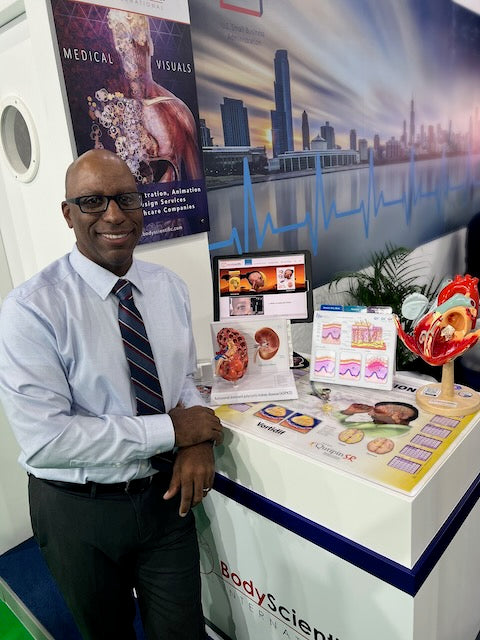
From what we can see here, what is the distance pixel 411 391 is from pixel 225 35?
1.73 meters

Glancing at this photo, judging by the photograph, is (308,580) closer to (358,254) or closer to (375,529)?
(375,529)

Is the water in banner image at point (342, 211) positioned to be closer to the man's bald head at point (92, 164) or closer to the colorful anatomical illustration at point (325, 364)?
the colorful anatomical illustration at point (325, 364)

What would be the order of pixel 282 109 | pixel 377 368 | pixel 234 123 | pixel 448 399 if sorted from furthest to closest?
1. pixel 282 109
2. pixel 234 123
3. pixel 377 368
4. pixel 448 399

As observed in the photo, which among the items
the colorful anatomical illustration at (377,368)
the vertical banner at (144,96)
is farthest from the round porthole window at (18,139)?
the colorful anatomical illustration at (377,368)

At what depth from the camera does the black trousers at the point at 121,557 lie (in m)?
1.25

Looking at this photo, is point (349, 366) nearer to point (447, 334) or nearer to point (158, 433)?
point (447, 334)

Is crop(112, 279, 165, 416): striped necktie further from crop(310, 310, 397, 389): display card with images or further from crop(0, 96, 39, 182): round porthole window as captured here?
crop(0, 96, 39, 182): round porthole window

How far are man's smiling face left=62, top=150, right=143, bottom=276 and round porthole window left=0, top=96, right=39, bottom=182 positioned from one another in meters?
0.66

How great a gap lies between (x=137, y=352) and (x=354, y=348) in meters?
0.70

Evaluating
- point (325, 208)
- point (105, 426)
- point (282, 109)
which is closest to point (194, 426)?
point (105, 426)

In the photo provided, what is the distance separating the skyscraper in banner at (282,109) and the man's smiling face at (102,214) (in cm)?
152

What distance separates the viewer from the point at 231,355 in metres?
1.60

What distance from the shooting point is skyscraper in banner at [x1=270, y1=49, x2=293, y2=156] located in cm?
250

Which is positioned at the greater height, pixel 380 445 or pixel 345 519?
pixel 380 445
